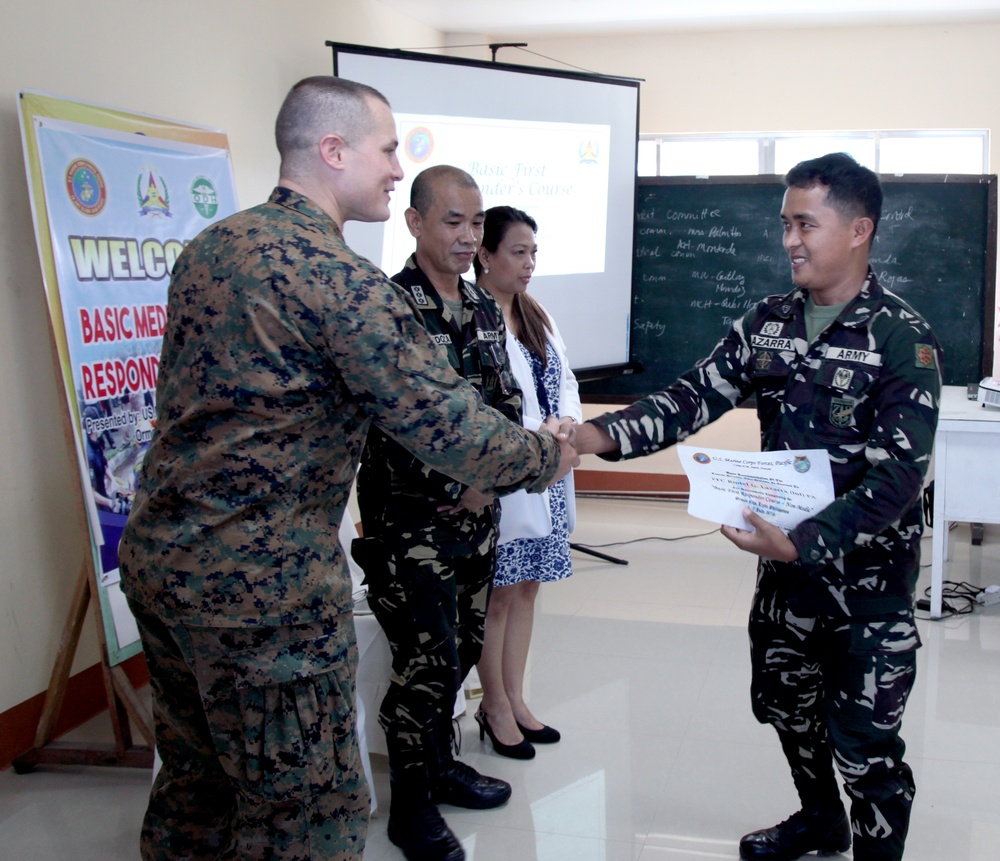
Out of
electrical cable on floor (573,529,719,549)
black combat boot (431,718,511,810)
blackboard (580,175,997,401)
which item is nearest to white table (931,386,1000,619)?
blackboard (580,175,997,401)

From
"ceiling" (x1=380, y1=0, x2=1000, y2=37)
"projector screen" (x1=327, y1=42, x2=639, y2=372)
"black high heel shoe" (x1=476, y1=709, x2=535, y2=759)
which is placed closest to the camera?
"black high heel shoe" (x1=476, y1=709, x2=535, y2=759)

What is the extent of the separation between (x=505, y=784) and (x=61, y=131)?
2098 millimetres

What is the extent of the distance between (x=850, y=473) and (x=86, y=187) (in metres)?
2.14

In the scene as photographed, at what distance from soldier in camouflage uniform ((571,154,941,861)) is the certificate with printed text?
0.11 ft

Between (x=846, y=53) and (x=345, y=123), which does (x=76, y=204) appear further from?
(x=846, y=53)

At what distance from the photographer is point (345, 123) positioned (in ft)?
5.02

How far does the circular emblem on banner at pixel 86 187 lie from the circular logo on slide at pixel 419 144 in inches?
68.1

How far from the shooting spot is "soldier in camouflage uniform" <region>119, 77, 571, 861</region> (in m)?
1.36

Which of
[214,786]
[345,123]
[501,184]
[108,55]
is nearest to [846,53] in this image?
[501,184]

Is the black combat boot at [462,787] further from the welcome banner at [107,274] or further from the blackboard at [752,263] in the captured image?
the blackboard at [752,263]

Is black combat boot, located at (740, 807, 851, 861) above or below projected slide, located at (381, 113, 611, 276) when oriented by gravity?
below

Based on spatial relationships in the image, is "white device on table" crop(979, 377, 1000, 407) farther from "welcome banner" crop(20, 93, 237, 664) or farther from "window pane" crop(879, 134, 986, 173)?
"welcome banner" crop(20, 93, 237, 664)

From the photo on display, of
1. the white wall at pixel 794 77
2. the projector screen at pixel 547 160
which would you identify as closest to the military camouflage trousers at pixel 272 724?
the projector screen at pixel 547 160

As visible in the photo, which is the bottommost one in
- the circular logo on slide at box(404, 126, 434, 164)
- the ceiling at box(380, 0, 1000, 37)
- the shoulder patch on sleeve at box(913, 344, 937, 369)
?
the shoulder patch on sleeve at box(913, 344, 937, 369)
